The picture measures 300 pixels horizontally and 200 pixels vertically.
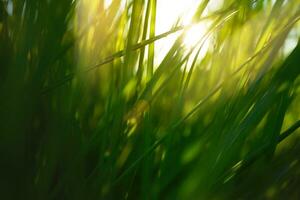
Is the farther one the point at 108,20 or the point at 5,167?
the point at 108,20

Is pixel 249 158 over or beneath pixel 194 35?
beneath

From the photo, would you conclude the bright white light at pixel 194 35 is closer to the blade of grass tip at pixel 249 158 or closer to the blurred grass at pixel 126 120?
the blurred grass at pixel 126 120

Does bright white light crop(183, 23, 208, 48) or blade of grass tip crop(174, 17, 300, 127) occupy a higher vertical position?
bright white light crop(183, 23, 208, 48)

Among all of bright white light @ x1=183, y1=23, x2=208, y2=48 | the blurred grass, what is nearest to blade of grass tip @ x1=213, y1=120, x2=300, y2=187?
the blurred grass

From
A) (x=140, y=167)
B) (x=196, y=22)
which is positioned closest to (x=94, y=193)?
(x=140, y=167)

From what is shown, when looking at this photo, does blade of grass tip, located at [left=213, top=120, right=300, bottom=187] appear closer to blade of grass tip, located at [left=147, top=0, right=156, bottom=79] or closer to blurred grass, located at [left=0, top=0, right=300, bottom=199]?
blurred grass, located at [left=0, top=0, right=300, bottom=199]

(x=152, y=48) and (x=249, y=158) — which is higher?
Answer: (x=152, y=48)

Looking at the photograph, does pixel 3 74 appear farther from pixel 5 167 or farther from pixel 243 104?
pixel 243 104

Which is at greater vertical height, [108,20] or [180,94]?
[108,20]
